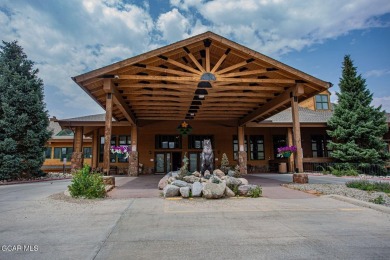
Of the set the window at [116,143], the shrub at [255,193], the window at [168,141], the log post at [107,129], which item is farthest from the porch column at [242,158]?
the log post at [107,129]

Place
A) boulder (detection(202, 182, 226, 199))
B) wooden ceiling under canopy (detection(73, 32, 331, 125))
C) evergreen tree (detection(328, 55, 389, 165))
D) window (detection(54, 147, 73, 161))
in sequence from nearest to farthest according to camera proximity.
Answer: boulder (detection(202, 182, 226, 199)), wooden ceiling under canopy (detection(73, 32, 331, 125)), evergreen tree (detection(328, 55, 389, 165)), window (detection(54, 147, 73, 161))

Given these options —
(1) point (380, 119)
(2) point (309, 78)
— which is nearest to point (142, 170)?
(2) point (309, 78)

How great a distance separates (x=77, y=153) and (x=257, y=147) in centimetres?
1424

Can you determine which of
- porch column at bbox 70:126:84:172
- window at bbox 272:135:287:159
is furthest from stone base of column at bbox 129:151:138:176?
window at bbox 272:135:287:159

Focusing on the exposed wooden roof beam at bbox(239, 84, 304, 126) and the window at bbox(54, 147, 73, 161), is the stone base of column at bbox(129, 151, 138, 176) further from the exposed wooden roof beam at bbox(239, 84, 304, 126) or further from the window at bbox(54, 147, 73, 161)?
the window at bbox(54, 147, 73, 161)

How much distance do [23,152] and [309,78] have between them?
50.3 feet

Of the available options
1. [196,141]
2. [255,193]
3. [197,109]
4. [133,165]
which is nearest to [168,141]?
[196,141]

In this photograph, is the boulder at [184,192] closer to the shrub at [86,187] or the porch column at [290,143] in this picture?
the shrub at [86,187]

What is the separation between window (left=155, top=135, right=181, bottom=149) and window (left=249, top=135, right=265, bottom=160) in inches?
251

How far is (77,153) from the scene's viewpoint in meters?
15.8

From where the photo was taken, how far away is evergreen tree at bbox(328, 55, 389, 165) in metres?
16.7

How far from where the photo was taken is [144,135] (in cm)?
1966

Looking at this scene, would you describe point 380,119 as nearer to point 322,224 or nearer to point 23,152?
point 322,224

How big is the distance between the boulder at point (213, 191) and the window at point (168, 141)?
1306 cm
